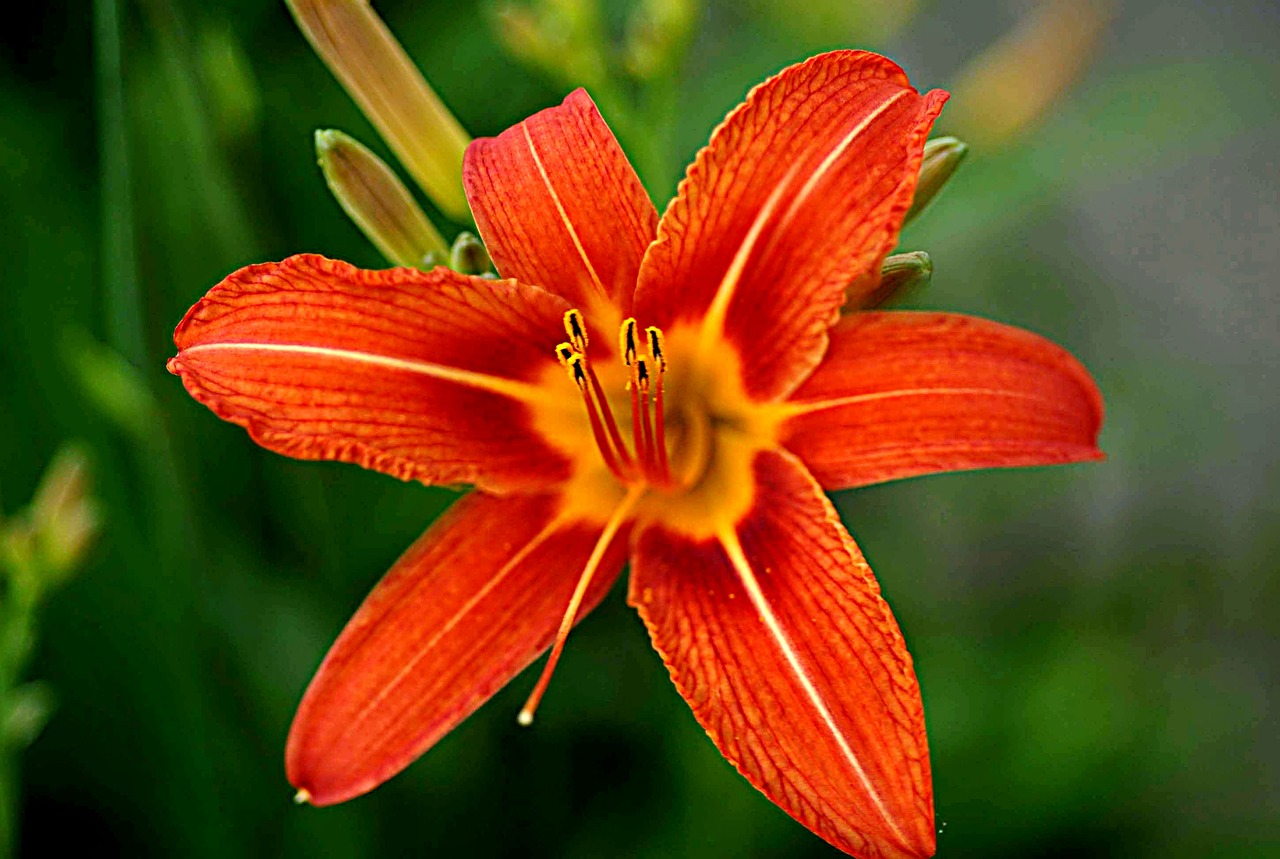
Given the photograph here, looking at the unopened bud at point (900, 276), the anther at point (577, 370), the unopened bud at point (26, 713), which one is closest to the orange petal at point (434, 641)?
the anther at point (577, 370)

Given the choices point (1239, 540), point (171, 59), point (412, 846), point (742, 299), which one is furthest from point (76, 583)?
point (1239, 540)

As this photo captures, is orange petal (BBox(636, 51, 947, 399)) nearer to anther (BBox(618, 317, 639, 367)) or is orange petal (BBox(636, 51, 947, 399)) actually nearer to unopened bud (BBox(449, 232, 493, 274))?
anther (BBox(618, 317, 639, 367))

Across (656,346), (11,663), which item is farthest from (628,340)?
(11,663)

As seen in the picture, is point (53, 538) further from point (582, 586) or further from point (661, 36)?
point (661, 36)

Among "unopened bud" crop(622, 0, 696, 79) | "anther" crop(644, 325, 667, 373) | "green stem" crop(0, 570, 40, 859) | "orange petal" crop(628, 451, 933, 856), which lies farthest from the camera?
"unopened bud" crop(622, 0, 696, 79)

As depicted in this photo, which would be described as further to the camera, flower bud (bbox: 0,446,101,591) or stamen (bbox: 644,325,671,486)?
flower bud (bbox: 0,446,101,591)

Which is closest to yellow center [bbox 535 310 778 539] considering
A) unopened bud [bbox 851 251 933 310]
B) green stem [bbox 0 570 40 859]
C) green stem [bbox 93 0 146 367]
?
unopened bud [bbox 851 251 933 310]
